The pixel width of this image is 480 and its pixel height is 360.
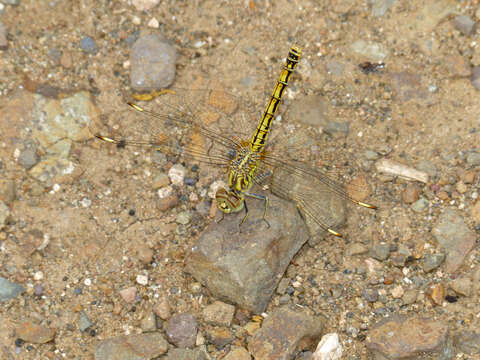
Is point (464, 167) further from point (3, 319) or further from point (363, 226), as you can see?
point (3, 319)

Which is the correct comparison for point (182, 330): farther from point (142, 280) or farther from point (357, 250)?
point (357, 250)

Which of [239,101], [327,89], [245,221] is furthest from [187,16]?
[245,221]

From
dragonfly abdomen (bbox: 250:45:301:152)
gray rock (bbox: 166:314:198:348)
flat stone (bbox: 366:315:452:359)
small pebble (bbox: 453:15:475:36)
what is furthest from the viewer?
small pebble (bbox: 453:15:475:36)

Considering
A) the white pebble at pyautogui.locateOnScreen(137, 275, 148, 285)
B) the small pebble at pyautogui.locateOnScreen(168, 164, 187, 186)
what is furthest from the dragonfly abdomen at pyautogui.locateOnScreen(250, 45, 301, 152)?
the white pebble at pyautogui.locateOnScreen(137, 275, 148, 285)

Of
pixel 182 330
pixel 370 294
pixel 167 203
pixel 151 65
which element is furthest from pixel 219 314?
pixel 151 65

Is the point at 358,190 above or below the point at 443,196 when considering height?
below

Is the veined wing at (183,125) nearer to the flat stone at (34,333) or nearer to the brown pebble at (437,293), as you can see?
the flat stone at (34,333)

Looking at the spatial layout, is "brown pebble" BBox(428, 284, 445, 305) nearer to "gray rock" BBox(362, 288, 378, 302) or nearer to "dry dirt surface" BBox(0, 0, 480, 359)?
"dry dirt surface" BBox(0, 0, 480, 359)

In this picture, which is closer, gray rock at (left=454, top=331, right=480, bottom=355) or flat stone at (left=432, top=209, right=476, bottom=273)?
gray rock at (left=454, top=331, right=480, bottom=355)
